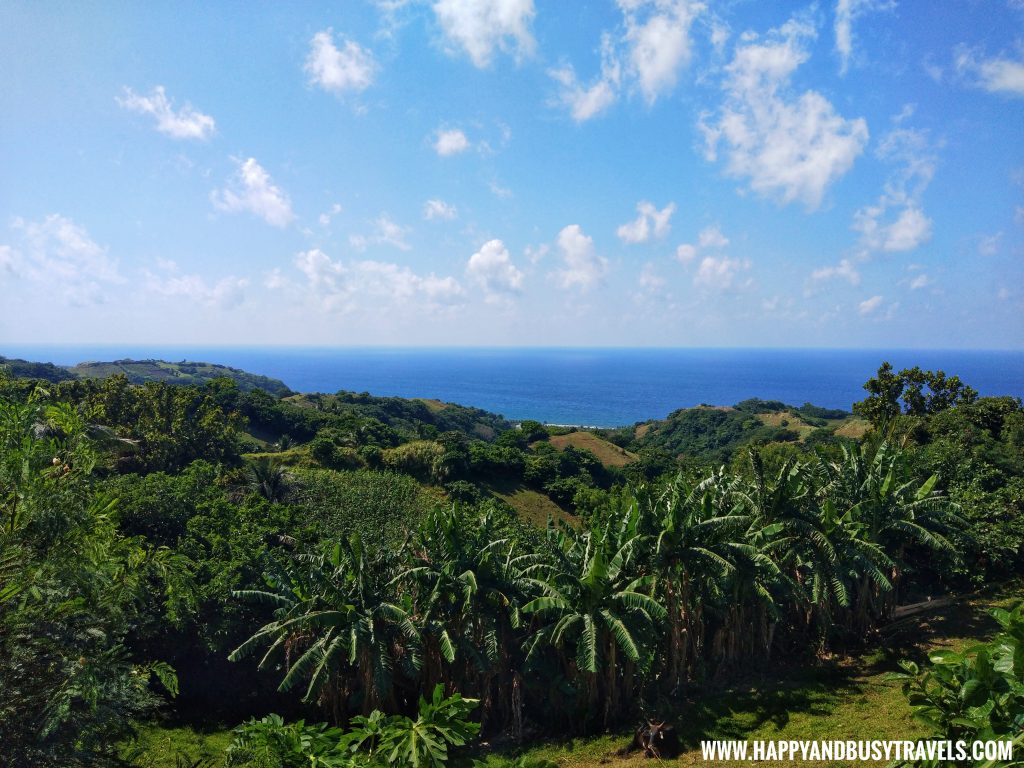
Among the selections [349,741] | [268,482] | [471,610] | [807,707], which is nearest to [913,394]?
[807,707]

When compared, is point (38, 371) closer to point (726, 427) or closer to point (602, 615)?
point (602, 615)

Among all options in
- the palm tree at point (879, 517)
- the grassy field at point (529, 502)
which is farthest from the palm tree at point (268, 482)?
the palm tree at point (879, 517)

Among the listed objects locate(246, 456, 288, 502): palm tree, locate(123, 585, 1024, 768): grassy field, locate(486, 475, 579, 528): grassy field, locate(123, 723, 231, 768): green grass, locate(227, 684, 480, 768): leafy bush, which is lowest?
locate(486, 475, 579, 528): grassy field

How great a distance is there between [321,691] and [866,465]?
19131 mm

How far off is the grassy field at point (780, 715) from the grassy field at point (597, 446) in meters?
45.7

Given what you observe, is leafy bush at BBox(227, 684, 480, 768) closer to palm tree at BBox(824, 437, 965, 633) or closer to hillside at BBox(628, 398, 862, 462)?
palm tree at BBox(824, 437, 965, 633)

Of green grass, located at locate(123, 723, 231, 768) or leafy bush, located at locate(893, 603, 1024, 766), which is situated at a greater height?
leafy bush, located at locate(893, 603, 1024, 766)

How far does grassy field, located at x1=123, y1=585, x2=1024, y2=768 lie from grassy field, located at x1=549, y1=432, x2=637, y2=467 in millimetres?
45704

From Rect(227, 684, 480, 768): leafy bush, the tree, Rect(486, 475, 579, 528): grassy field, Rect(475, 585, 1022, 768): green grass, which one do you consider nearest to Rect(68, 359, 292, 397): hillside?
Rect(486, 475, 579, 528): grassy field

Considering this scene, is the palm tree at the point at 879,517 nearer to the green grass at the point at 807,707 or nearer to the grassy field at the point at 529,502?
the green grass at the point at 807,707

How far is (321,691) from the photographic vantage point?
599 inches

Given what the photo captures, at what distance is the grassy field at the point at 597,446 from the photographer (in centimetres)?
6588

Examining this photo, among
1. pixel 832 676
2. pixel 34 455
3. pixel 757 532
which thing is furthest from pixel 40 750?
pixel 832 676

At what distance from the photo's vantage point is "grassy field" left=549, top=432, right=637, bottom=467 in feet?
216
